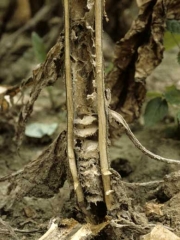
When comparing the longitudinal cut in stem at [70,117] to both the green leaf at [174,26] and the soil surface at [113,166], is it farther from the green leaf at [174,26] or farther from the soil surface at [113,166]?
the green leaf at [174,26]

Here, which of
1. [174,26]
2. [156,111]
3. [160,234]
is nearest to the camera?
[160,234]

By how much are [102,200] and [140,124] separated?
638 millimetres

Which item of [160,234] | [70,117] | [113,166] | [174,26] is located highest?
[174,26]

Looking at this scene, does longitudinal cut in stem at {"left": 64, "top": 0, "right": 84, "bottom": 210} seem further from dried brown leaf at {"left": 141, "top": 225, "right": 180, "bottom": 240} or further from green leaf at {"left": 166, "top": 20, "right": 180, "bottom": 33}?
green leaf at {"left": 166, "top": 20, "right": 180, "bottom": 33}

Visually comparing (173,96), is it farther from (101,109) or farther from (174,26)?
(101,109)

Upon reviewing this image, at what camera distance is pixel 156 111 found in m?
1.37

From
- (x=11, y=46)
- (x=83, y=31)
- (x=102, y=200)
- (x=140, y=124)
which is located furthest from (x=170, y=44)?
(x=11, y=46)

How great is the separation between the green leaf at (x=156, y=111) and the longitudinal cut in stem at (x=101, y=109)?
14.8 inches

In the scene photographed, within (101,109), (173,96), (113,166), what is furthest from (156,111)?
(101,109)

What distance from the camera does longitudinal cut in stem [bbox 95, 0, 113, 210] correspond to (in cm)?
97

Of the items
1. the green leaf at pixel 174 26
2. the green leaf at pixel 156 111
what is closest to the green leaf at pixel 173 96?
the green leaf at pixel 156 111

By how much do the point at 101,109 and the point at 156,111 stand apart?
0.41 meters

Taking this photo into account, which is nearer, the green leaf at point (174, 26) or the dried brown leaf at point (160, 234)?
the dried brown leaf at point (160, 234)

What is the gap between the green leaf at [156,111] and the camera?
135cm
